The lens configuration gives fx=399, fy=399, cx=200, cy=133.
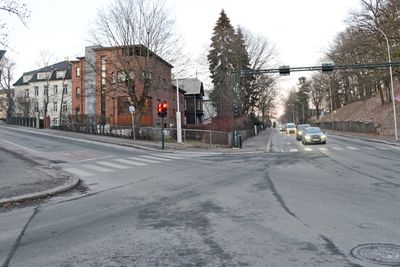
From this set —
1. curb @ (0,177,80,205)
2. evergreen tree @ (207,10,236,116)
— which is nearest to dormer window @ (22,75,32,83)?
evergreen tree @ (207,10,236,116)

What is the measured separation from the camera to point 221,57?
5612 cm

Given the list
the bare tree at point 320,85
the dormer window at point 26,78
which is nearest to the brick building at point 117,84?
the bare tree at point 320,85

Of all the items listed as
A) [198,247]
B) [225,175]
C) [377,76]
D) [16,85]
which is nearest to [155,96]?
[377,76]

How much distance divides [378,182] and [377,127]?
36.4m

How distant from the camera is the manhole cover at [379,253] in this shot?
16.2 ft

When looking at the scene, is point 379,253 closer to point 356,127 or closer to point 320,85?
point 356,127

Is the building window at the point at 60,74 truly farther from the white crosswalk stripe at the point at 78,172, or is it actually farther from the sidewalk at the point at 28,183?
the white crosswalk stripe at the point at 78,172

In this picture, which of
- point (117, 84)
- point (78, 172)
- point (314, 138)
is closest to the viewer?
point (78, 172)

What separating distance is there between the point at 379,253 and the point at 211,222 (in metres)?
3.02

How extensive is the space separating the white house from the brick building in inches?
779

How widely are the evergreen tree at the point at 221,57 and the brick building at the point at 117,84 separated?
7341mm

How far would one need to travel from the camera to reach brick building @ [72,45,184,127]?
1495 inches

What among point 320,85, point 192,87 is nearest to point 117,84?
point 192,87

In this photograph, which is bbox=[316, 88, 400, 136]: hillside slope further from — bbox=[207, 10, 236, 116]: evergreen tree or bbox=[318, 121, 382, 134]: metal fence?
bbox=[207, 10, 236, 116]: evergreen tree
